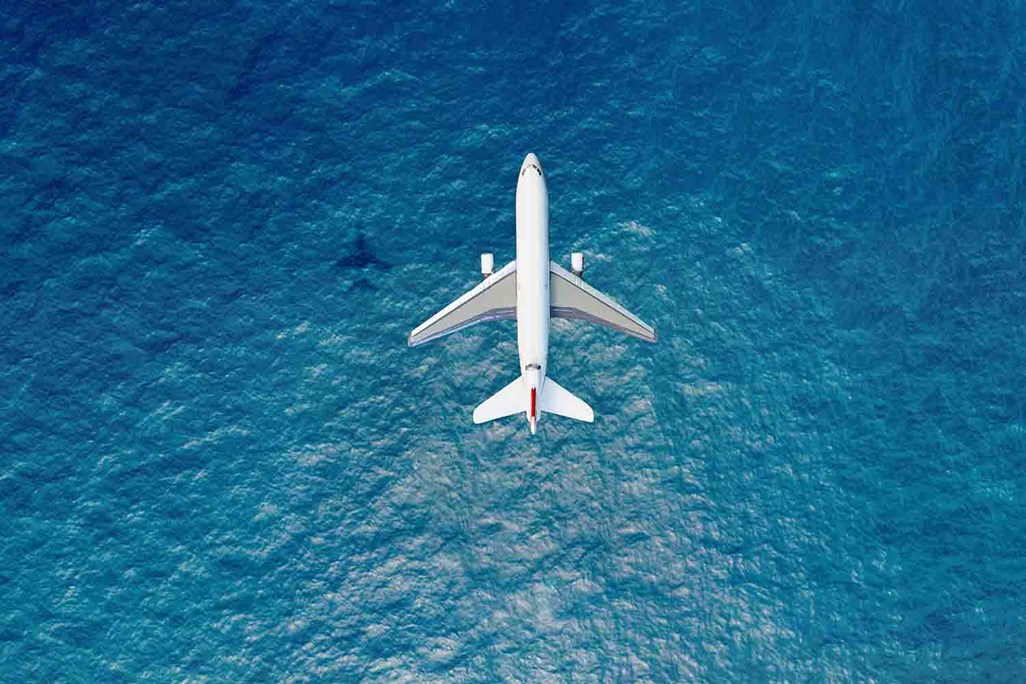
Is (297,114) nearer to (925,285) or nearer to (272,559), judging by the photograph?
(272,559)

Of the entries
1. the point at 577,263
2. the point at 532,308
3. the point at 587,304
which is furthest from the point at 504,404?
the point at 577,263

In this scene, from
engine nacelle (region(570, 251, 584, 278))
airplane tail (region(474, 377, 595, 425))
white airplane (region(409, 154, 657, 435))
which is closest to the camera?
white airplane (region(409, 154, 657, 435))

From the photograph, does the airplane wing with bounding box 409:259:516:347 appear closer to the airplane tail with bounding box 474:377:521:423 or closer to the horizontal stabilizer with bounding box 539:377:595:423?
the airplane tail with bounding box 474:377:521:423

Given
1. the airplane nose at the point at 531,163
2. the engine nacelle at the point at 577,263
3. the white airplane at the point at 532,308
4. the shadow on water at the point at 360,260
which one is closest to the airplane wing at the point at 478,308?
the white airplane at the point at 532,308

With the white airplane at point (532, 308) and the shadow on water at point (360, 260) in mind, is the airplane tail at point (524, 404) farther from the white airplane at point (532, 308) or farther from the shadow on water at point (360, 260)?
the shadow on water at point (360, 260)

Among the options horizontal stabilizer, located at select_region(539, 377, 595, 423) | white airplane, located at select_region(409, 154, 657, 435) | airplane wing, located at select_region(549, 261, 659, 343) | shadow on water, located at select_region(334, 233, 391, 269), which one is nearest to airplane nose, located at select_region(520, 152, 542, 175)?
white airplane, located at select_region(409, 154, 657, 435)
